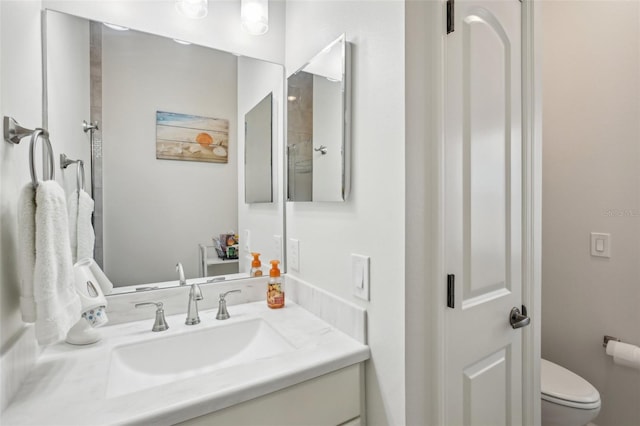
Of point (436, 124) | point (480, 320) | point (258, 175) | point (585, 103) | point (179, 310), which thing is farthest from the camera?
point (585, 103)

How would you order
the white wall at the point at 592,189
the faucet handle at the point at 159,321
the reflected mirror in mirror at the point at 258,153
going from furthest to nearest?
the white wall at the point at 592,189 < the reflected mirror in mirror at the point at 258,153 < the faucet handle at the point at 159,321

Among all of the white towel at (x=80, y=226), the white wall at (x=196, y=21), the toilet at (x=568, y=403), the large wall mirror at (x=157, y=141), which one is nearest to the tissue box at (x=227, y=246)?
the large wall mirror at (x=157, y=141)

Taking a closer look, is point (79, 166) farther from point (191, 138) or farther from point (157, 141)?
point (191, 138)

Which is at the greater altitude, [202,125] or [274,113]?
[274,113]

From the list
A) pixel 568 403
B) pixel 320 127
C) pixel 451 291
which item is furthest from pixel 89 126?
pixel 568 403

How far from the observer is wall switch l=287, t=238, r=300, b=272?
1385 millimetres

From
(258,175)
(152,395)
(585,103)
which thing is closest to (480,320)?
(152,395)

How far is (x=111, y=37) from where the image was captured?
45.0 inches

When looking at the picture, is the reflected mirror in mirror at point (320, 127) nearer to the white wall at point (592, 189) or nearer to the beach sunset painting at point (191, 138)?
the beach sunset painting at point (191, 138)

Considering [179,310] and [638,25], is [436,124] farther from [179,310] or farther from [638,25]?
[638,25]

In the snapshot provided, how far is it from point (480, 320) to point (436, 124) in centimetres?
63

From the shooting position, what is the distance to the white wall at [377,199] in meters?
0.87

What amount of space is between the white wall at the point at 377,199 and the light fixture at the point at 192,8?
48cm

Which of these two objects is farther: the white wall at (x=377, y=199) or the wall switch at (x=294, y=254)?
the wall switch at (x=294, y=254)
